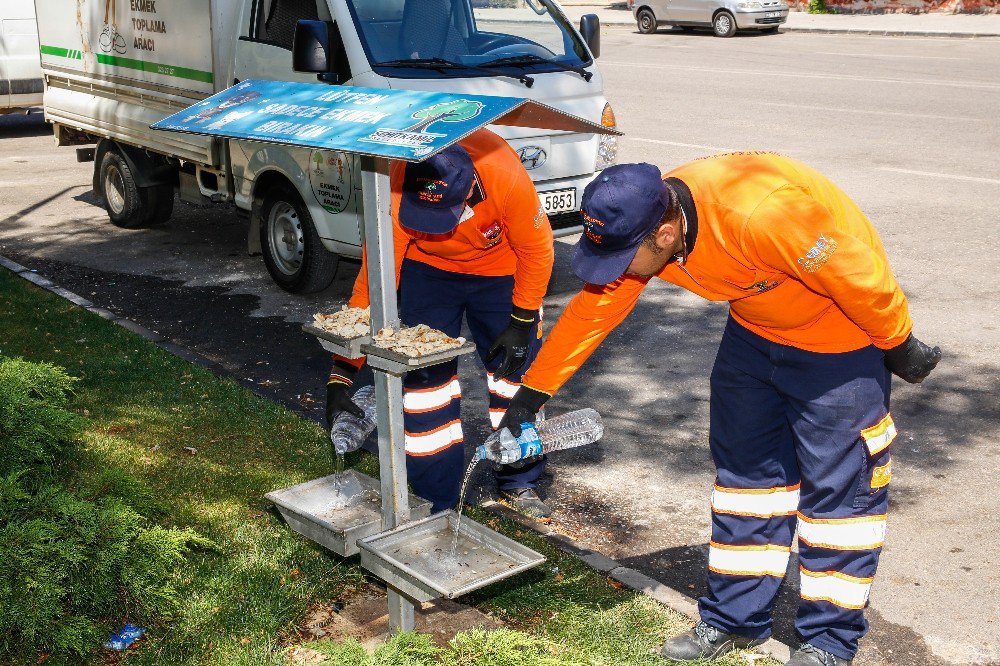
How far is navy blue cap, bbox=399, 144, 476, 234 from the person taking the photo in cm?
420

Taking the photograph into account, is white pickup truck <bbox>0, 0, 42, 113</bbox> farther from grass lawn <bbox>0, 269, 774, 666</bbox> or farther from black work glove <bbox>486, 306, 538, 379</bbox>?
black work glove <bbox>486, 306, 538, 379</bbox>

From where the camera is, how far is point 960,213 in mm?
10430

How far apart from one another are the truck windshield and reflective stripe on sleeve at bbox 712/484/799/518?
4677mm

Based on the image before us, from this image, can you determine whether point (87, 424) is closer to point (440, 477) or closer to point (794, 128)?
point (440, 477)

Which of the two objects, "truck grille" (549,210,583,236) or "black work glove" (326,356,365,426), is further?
"truck grille" (549,210,583,236)

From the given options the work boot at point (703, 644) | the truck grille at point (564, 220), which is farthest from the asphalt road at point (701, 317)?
the truck grille at point (564, 220)

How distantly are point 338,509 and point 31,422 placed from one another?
4.86 ft

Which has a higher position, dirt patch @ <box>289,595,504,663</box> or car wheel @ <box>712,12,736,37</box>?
car wheel @ <box>712,12,736,37</box>

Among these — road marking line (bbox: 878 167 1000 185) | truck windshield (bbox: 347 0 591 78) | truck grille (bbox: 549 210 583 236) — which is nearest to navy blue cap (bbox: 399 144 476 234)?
truck windshield (bbox: 347 0 591 78)

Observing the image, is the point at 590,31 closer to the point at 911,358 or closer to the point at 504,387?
the point at 504,387

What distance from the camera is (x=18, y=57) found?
15320mm

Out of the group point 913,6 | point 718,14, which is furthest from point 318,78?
point 913,6

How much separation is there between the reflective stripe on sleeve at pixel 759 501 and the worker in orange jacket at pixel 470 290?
1.21 m

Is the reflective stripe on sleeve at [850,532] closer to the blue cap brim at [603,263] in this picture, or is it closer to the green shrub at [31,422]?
the blue cap brim at [603,263]
